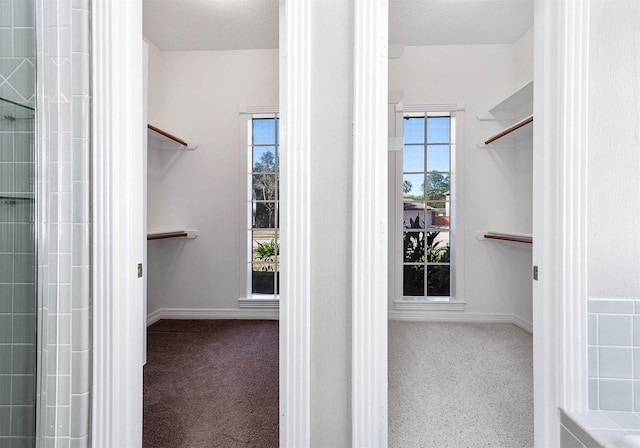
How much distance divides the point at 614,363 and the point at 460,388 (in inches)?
39.8

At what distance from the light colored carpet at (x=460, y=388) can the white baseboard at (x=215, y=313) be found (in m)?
1.27

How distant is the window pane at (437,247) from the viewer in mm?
3416

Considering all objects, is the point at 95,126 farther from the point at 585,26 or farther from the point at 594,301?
the point at 594,301

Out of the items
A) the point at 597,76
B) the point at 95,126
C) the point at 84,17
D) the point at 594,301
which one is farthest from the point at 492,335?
the point at 84,17

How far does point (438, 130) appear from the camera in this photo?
3375mm

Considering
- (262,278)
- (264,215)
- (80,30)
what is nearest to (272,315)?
(262,278)

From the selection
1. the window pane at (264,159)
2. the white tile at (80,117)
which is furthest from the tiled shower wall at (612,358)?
the window pane at (264,159)

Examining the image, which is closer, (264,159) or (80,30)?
(80,30)

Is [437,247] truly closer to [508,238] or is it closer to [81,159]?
[508,238]

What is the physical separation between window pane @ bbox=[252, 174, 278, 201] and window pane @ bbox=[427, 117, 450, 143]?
168 cm

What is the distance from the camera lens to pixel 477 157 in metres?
3.24

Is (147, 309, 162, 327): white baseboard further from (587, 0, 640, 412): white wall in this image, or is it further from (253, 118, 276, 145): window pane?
(587, 0, 640, 412): white wall

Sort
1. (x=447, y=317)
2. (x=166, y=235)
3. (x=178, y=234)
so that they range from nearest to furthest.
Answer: (x=166, y=235) < (x=178, y=234) < (x=447, y=317)

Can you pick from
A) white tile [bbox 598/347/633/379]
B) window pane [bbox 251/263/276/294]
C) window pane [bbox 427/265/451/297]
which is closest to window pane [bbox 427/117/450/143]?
window pane [bbox 427/265/451/297]
